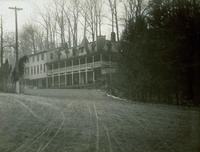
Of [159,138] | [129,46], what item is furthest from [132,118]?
[129,46]

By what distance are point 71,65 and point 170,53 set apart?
36.0 meters

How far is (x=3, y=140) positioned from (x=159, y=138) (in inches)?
182

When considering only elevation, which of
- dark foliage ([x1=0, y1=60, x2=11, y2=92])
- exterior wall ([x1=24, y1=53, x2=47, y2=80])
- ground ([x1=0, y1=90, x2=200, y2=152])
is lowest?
ground ([x1=0, y1=90, x2=200, y2=152])

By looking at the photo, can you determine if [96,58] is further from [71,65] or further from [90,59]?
[71,65]

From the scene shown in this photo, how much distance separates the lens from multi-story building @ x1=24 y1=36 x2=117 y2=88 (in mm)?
46188

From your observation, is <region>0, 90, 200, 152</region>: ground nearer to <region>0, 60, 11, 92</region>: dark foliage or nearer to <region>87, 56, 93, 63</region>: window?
<region>0, 60, 11, 92</region>: dark foliage

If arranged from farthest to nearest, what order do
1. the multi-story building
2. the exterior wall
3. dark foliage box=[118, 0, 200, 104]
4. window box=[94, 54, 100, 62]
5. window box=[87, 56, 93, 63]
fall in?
1. the exterior wall
2. window box=[87, 56, 93, 63]
3. window box=[94, 54, 100, 62]
4. the multi-story building
5. dark foliage box=[118, 0, 200, 104]

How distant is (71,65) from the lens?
5291 centimetres

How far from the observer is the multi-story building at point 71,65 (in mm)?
46188

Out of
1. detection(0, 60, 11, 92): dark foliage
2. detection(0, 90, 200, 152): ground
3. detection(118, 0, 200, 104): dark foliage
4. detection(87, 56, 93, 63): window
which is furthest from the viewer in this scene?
detection(87, 56, 93, 63): window

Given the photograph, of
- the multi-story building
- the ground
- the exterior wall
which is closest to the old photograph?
the ground

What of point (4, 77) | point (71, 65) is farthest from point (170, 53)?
point (71, 65)

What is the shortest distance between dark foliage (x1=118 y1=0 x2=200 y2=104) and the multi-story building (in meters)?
18.1

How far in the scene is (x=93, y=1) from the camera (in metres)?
47.0
